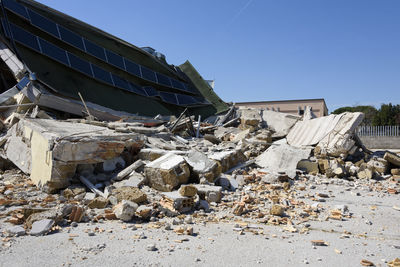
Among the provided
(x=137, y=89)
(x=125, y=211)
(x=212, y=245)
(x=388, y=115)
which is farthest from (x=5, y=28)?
(x=388, y=115)

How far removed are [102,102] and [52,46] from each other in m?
2.95

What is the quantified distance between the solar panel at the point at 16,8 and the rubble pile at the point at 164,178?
443 cm

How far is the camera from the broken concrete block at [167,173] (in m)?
5.28

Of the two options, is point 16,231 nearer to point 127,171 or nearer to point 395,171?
point 127,171

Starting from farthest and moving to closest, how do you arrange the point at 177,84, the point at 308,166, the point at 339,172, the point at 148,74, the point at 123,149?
the point at 177,84 < the point at 148,74 < the point at 308,166 < the point at 339,172 < the point at 123,149

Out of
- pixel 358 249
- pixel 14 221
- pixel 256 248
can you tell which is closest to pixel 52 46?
pixel 14 221

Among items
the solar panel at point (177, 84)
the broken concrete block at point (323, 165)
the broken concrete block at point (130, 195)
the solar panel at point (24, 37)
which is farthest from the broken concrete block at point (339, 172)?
the solar panel at point (24, 37)

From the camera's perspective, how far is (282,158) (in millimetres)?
8031

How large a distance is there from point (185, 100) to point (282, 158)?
9.57 m

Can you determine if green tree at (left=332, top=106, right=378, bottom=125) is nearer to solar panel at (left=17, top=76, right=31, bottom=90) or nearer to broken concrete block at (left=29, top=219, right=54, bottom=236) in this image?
solar panel at (left=17, top=76, right=31, bottom=90)

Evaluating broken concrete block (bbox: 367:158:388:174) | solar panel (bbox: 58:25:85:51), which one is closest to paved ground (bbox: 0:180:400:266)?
broken concrete block (bbox: 367:158:388:174)

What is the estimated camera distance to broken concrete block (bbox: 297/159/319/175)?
7655 millimetres

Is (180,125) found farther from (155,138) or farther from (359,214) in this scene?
(359,214)

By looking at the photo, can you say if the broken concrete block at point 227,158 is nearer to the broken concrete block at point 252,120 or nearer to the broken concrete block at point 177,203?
the broken concrete block at point 177,203
